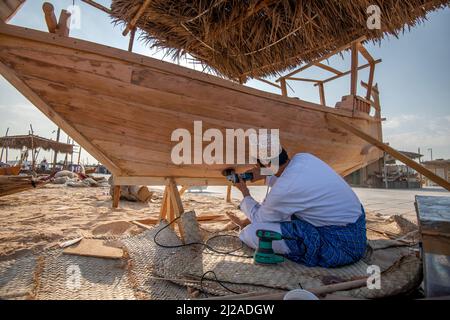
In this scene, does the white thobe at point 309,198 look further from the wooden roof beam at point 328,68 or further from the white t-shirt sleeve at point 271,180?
the wooden roof beam at point 328,68

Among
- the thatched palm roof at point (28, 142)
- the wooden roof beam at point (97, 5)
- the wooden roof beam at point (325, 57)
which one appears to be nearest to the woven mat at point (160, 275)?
the wooden roof beam at point (97, 5)

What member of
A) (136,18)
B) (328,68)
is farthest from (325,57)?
(136,18)

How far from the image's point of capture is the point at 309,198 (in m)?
1.85

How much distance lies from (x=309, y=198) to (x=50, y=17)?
233 cm

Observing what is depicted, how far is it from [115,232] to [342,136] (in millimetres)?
3352

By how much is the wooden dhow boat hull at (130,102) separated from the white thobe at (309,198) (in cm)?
95

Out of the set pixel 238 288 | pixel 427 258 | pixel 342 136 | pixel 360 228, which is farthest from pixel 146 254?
pixel 342 136

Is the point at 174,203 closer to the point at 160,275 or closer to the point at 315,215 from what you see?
the point at 160,275

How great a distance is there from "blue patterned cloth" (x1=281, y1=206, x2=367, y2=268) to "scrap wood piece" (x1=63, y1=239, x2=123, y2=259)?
138cm

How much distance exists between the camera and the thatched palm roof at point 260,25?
3.01 meters

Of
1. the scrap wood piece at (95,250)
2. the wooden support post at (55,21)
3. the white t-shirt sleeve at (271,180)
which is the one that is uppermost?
the wooden support post at (55,21)

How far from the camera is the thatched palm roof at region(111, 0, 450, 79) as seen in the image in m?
3.01

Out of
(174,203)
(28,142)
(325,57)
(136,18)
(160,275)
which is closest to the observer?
(160,275)
